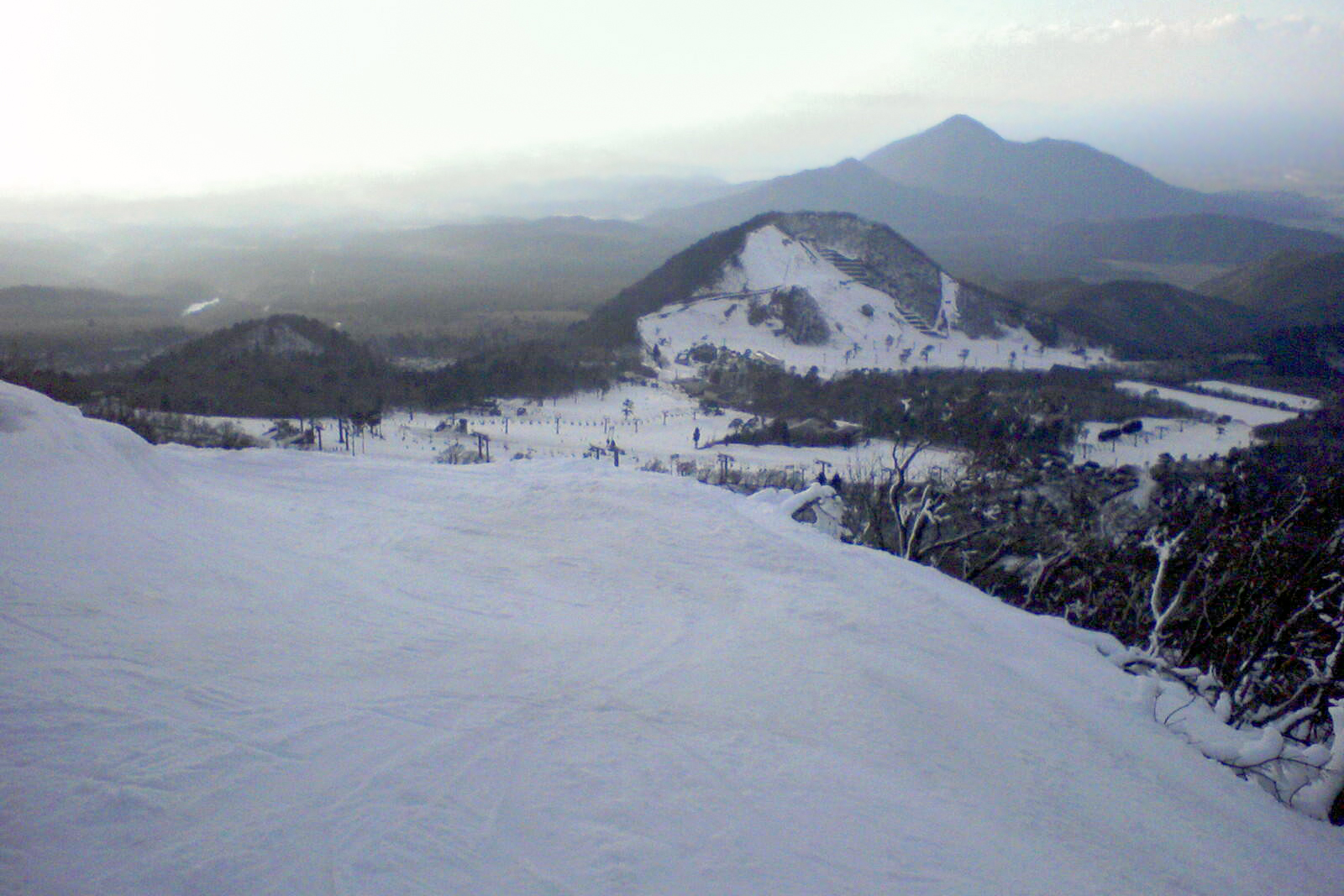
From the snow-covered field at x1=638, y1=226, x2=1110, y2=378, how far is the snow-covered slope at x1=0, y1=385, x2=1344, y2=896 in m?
64.7

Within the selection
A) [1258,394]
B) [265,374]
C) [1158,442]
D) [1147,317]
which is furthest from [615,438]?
[1147,317]

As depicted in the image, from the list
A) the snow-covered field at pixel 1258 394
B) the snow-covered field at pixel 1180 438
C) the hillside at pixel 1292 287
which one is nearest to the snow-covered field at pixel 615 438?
the snow-covered field at pixel 1180 438

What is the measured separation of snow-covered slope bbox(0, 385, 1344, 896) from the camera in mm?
3264

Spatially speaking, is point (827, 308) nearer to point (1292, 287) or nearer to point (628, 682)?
point (1292, 287)

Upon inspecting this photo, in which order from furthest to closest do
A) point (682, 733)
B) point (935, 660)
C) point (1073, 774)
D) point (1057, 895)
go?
point (935, 660)
point (1073, 774)
point (682, 733)
point (1057, 895)

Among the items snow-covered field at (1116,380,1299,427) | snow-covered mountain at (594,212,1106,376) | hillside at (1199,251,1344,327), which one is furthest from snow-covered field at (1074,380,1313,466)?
hillside at (1199,251,1344,327)

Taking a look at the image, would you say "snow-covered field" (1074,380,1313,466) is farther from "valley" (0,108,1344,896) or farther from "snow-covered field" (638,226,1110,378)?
"snow-covered field" (638,226,1110,378)

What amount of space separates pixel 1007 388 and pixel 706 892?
2288 inches

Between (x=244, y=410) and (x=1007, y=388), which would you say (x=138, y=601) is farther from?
(x=1007, y=388)

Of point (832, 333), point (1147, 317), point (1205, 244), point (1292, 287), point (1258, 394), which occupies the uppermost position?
point (1205, 244)

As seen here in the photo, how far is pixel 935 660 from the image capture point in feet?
19.5

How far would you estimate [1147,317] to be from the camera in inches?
3947

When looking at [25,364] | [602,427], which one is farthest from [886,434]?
[25,364]

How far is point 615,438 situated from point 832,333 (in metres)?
49.9
